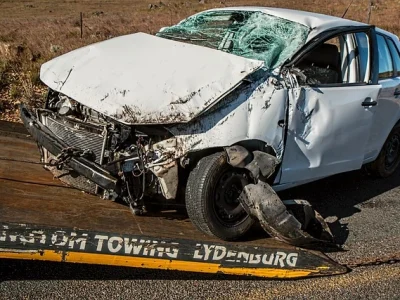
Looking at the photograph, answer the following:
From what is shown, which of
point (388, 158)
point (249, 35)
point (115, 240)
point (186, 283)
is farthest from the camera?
point (388, 158)

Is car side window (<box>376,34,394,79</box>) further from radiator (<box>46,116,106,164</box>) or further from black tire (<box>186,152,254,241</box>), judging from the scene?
radiator (<box>46,116,106,164</box>)

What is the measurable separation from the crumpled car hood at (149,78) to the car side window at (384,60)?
210 cm

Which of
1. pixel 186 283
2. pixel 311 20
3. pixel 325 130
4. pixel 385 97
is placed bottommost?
pixel 186 283

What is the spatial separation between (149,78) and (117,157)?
0.63 m

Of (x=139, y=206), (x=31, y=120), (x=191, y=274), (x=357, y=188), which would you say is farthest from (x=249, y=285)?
(x=357, y=188)

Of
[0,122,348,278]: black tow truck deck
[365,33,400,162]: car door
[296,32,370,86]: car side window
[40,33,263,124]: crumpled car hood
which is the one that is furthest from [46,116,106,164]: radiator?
[365,33,400,162]: car door

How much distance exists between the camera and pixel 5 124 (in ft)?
19.5

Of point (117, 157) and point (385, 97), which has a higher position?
point (385, 97)

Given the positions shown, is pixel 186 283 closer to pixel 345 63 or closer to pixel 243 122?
pixel 243 122

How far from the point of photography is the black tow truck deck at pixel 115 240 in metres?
3.33

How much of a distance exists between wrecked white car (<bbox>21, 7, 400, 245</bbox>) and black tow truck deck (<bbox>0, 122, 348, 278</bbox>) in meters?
0.14

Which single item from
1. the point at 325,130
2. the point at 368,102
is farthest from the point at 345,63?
the point at 325,130

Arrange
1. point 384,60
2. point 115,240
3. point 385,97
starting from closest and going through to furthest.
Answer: point 115,240
point 385,97
point 384,60

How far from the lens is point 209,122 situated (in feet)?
12.6
